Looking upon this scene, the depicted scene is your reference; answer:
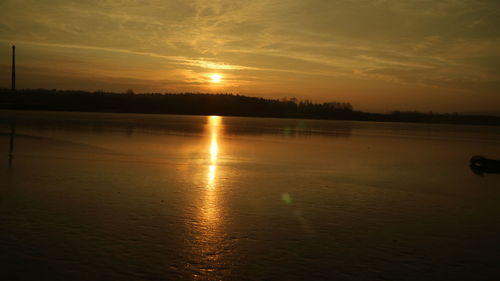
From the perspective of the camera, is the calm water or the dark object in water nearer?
the calm water

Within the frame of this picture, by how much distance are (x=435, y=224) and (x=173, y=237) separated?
598 cm

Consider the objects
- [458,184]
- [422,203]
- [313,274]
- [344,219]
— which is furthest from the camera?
[458,184]

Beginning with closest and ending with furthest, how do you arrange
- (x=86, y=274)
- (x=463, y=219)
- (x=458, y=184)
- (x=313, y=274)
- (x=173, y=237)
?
1. (x=86, y=274)
2. (x=313, y=274)
3. (x=173, y=237)
4. (x=463, y=219)
5. (x=458, y=184)

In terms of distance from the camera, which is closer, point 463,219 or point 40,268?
point 40,268

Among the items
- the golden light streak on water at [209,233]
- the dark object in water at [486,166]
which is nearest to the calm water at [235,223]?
the golden light streak on water at [209,233]

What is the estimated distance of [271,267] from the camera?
6.26 meters

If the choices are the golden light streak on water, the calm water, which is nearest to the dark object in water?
the calm water

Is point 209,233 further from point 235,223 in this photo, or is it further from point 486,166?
point 486,166

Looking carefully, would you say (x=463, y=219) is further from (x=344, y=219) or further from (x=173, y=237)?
(x=173, y=237)

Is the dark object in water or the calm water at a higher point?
the dark object in water

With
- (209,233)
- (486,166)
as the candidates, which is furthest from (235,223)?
(486,166)

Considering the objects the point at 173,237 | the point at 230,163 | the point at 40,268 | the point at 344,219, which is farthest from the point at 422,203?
the point at 40,268

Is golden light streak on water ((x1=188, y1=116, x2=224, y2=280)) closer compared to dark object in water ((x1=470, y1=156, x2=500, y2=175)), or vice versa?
golden light streak on water ((x1=188, y1=116, x2=224, y2=280))

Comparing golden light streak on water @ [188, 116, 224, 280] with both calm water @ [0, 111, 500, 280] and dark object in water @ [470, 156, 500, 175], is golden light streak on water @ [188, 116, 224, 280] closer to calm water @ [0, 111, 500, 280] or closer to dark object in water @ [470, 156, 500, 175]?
calm water @ [0, 111, 500, 280]
